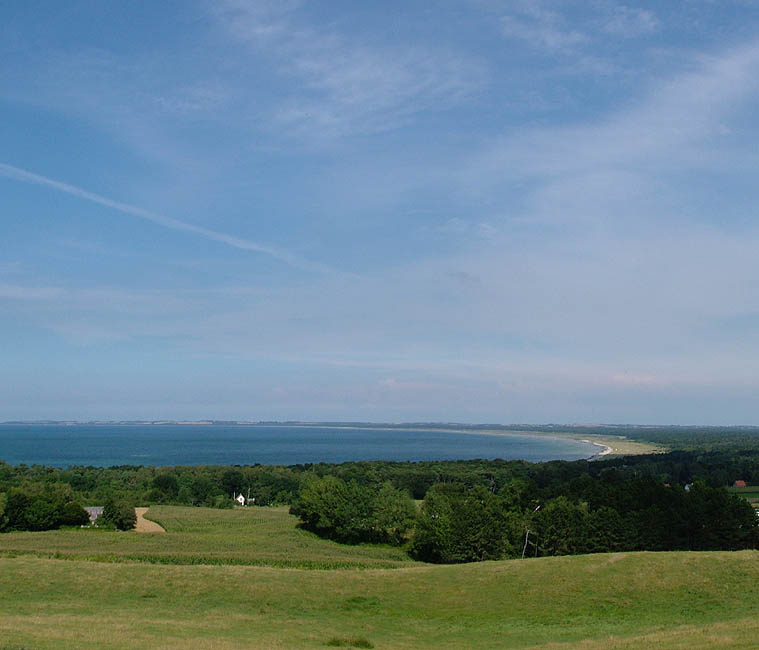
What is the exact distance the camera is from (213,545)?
2689 inches

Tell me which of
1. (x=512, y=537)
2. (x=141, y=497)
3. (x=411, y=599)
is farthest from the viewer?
(x=141, y=497)

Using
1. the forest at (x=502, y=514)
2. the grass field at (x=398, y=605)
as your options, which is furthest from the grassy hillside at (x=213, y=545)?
the grass field at (x=398, y=605)

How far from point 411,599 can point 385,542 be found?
142 feet

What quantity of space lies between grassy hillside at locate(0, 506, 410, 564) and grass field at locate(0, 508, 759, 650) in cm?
1225

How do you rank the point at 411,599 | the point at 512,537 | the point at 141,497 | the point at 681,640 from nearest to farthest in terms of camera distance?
the point at 681,640
the point at 411,599
the point at 512,537
the point at 141,497

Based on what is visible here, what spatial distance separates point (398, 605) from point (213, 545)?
3653cm

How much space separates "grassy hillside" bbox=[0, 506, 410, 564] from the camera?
57.8 metres

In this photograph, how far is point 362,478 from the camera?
134 metres

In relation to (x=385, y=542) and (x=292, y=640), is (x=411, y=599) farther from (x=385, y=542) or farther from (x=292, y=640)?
(x=385, y=542)

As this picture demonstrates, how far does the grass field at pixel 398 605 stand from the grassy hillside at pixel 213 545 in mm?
12246

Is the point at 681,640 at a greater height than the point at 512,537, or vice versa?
the point at 681,640

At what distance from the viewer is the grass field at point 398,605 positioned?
26.6 m

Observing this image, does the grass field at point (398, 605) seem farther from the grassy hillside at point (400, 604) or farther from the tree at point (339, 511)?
the tree at point (339, 511)

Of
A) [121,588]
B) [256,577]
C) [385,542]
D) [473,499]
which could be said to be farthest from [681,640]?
[385,542]
